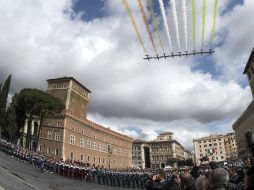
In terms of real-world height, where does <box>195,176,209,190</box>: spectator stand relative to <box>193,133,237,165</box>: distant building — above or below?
below

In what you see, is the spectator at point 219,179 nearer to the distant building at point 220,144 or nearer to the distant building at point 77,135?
the distant building at point 77,135

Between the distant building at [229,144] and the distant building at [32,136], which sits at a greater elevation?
the distant building at [229,144]

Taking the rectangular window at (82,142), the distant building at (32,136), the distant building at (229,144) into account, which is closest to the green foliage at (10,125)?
the distant building at (32,136)

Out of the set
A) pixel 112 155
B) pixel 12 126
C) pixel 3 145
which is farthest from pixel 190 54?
pixel 112 155

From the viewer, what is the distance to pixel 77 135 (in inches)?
2926

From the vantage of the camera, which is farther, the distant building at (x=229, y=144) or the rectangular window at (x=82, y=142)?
the distant building at (x=229, y=144)

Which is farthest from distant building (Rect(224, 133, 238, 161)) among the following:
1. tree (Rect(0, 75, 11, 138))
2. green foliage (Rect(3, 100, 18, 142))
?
green foliage (Rect(3, 100, 18, 142))

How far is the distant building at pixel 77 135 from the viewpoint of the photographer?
68.5 metres

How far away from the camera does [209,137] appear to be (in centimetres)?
18312

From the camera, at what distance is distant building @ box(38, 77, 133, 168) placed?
68500 mm

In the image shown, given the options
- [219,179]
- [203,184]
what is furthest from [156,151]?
[219,179]

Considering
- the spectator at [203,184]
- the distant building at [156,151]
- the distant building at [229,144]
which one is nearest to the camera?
the spectator at [203,184]

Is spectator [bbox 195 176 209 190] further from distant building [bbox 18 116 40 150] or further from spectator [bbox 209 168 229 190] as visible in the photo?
distant building [bbox 18 116 40 150]

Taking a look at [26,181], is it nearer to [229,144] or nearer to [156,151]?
[156,151]
